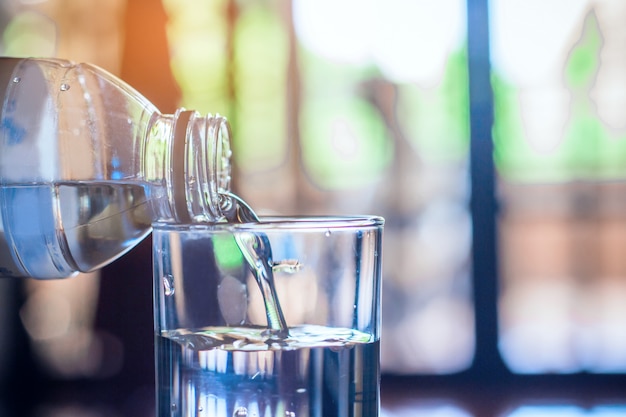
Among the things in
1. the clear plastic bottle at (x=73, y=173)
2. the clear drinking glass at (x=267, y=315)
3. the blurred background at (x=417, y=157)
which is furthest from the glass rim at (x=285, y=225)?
the blurred background at (x=417, y=157)

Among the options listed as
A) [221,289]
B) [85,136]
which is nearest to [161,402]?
[221,289]

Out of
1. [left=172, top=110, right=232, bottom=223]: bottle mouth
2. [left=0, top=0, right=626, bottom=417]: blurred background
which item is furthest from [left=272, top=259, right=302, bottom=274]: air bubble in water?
[left=0, top=0, right=626, bottom=417]: blurred background

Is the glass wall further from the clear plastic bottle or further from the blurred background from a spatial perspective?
the clear plastic bottle

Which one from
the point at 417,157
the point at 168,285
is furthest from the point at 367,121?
the point at 168,285

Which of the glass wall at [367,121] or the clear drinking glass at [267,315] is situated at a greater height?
the glass wall at [367,121]

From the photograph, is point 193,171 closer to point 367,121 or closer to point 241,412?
point 241,412

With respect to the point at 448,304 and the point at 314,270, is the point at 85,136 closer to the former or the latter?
the point at 314,270

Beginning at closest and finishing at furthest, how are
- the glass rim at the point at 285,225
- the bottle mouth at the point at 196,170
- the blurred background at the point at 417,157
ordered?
the glass rim at the point at 285,225
the bottle mouth at the point at 196,170
the blurred background at the point at 417,157

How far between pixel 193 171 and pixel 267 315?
13 cm

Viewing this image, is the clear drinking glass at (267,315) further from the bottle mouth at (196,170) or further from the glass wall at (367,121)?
the glass wall at (367,121)

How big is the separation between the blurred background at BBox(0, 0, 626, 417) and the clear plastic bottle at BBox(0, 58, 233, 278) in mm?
846

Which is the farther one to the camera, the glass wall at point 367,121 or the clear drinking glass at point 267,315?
the glass wall at point 367,121

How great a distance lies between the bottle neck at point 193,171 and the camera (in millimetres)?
463

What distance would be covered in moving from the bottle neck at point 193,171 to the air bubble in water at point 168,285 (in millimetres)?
72
